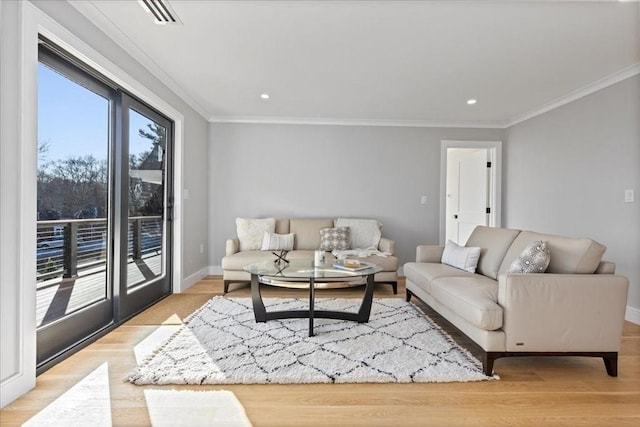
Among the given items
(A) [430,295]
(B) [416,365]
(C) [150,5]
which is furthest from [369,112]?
(B) [416,365]

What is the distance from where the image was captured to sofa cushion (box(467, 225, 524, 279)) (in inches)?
113

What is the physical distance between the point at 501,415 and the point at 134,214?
328cm

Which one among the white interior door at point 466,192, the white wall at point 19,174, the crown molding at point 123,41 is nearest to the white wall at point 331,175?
the white interior door at point 466,192

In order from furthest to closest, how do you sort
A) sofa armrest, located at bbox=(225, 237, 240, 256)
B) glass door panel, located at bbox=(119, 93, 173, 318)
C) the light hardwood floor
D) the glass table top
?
sofa armrest, located at bbox=(225, 237, 240, 256) → glass door panel, located at bbox=(119, 93, 173, 318) → the glass table top → the light hardwood floor

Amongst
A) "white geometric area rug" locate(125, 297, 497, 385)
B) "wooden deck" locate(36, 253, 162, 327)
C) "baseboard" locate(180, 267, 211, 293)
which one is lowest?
"white geometric area rug" locate(125, 297, 497, 385)

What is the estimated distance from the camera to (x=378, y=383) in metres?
1.92

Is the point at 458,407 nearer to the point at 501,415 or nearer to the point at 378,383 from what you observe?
the point at 501,415

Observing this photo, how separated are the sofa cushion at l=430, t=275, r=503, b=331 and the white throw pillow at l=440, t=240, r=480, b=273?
0.21 m

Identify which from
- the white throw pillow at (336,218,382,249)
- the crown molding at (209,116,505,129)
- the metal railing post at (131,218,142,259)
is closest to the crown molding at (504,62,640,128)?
the crown molding at (209,116,505,129)

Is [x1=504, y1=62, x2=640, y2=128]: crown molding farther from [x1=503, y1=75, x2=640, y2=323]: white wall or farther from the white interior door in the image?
the white interior door

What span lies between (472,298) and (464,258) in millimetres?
1032

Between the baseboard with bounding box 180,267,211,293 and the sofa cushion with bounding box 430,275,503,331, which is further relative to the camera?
the baseboard with bounding box 180,267,211,293

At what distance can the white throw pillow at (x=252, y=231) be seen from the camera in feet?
14.5

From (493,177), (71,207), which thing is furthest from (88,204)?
(493,177)
